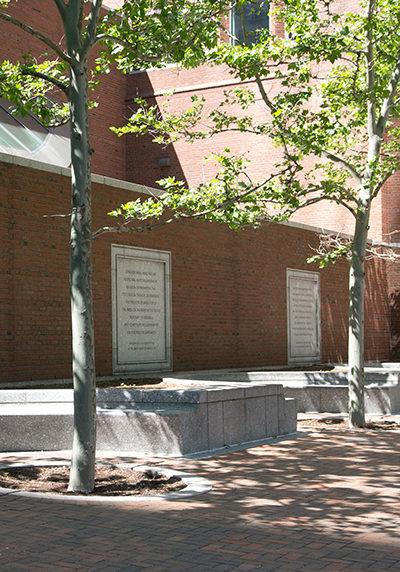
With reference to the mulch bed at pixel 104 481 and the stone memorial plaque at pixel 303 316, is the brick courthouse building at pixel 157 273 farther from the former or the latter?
the mulch bed at pixel 104 481

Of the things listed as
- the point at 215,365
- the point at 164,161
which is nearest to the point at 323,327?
the point at 215,365

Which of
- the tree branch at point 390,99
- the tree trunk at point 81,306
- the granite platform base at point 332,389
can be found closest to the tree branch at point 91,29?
the tree trunk at point 81,306

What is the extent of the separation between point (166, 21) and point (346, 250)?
24.7 ft

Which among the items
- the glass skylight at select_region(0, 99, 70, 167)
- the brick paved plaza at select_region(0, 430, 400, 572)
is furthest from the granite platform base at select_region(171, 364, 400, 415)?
the brick paved plaza at select_region(0, 430, 400, 572)

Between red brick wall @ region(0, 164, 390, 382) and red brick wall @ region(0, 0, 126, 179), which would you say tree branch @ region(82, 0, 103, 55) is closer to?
red brick wall @ region(0, 164, 390, 382)

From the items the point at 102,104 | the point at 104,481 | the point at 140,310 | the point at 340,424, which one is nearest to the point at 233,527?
the point at 104,481

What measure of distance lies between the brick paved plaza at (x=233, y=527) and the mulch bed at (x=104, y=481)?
21.2 inches

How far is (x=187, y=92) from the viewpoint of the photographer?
3166cm

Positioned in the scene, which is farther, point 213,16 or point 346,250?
point 346,250

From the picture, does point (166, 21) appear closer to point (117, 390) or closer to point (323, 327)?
point (117, 390)

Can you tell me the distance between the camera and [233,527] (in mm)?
7250

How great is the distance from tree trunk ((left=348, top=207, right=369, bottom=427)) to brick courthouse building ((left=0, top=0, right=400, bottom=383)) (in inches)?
167

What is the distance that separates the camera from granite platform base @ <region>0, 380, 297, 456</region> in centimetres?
1143

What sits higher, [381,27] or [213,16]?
[381,27]
